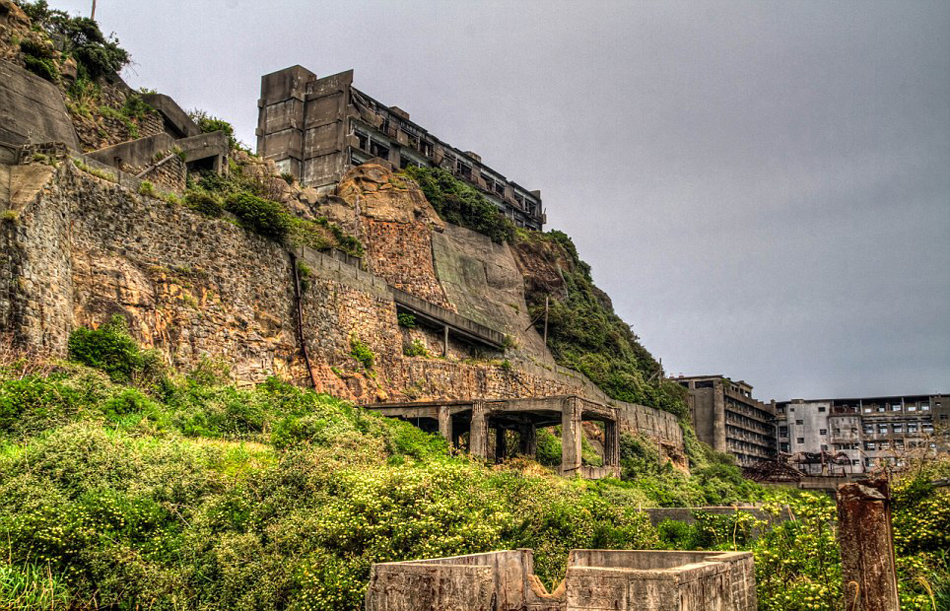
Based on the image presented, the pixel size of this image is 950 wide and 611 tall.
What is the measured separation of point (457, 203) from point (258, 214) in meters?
22.5

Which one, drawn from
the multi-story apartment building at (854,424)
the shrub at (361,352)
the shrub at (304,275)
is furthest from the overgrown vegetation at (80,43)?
the multi-story apartment building at (854,424)

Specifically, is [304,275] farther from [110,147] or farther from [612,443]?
[612,443]

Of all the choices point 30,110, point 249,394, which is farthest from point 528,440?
point 30,110

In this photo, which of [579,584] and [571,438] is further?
[571,438]

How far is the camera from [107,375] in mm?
20047

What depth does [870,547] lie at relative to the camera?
7.56 metres

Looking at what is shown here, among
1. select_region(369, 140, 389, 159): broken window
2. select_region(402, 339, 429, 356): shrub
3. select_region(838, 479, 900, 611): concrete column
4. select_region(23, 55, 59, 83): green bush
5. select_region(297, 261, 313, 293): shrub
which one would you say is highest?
select_region(369, 140, 389, 159): broken window

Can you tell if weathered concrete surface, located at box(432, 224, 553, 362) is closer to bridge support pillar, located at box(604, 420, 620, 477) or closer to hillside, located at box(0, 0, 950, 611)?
hillside, located at box(0, 0, 950, 611)

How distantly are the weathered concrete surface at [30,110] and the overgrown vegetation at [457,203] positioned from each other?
78.4 ft

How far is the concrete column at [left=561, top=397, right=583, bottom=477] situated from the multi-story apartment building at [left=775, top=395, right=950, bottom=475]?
175 feet

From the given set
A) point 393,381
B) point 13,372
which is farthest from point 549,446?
point 13,372

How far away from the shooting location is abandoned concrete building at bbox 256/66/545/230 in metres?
47.6

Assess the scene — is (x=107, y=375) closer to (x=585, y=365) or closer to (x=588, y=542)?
(x=588, y=542)

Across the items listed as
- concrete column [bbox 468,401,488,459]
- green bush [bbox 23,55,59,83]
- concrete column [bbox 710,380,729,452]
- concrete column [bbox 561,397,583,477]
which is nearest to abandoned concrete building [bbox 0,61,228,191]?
green bush [bbox 23,55,59,83]
